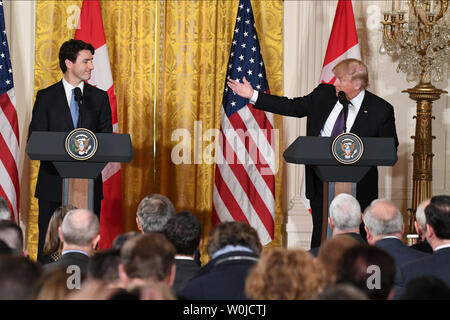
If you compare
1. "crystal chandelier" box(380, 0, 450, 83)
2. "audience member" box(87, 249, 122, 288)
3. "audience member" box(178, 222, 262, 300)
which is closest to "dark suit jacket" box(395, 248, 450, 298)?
"audience member" box(178, 222, 262, 300)

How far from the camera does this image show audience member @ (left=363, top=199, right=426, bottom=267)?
158 inches

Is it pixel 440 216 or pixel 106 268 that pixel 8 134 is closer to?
pixel 106 268

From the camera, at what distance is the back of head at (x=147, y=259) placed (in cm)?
287

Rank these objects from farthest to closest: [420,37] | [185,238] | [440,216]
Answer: [420,37] → [440,216] → [185,238]

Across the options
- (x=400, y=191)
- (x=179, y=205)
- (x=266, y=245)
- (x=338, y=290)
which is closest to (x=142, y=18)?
(x=179, y=205)

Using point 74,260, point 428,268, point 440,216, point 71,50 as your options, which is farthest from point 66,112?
point 428,268

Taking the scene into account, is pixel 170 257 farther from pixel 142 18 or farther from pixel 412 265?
pixel 142 18

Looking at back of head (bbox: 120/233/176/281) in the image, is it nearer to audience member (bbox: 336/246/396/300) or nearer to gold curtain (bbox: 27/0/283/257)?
audience member (bbox: 336/246/396/300)

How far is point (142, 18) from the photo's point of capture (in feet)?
25.7

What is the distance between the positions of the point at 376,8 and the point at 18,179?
13.3 feet

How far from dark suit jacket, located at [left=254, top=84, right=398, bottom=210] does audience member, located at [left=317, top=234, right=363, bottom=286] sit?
7.81 ft

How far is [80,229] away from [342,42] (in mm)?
4570

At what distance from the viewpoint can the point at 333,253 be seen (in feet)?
10.2

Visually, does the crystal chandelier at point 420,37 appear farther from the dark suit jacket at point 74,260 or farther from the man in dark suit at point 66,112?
the dark suit jacket at point 74,260
